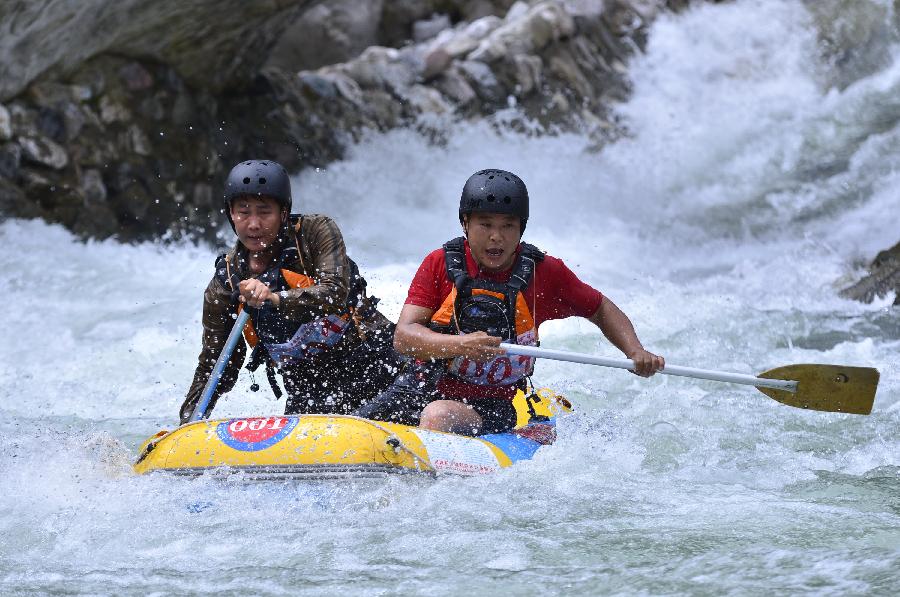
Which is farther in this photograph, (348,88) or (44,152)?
(348,88)

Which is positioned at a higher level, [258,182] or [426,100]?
[426,100]

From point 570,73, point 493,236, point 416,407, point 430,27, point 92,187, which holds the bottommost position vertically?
point 416,407

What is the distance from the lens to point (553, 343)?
319 inches

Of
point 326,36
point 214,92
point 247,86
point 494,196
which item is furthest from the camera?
point 326,36

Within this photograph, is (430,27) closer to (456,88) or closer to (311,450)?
(456,88)

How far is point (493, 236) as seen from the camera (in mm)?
4395

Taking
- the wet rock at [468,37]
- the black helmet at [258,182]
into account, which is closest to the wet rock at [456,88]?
the wet rock at [468,37]

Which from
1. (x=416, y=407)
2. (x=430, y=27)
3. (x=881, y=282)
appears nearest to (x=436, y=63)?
(x=430, y=27)

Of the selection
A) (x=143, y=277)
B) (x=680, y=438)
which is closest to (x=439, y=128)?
(x=143, y=277)

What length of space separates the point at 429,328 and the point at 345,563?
3.53 ft

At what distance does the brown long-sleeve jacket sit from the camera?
4555mm

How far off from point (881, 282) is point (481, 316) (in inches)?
223

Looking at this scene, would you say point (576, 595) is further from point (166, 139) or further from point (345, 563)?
point (166, 139)

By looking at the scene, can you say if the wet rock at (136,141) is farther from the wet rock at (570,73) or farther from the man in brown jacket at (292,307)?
the wet rock at (570,73)
